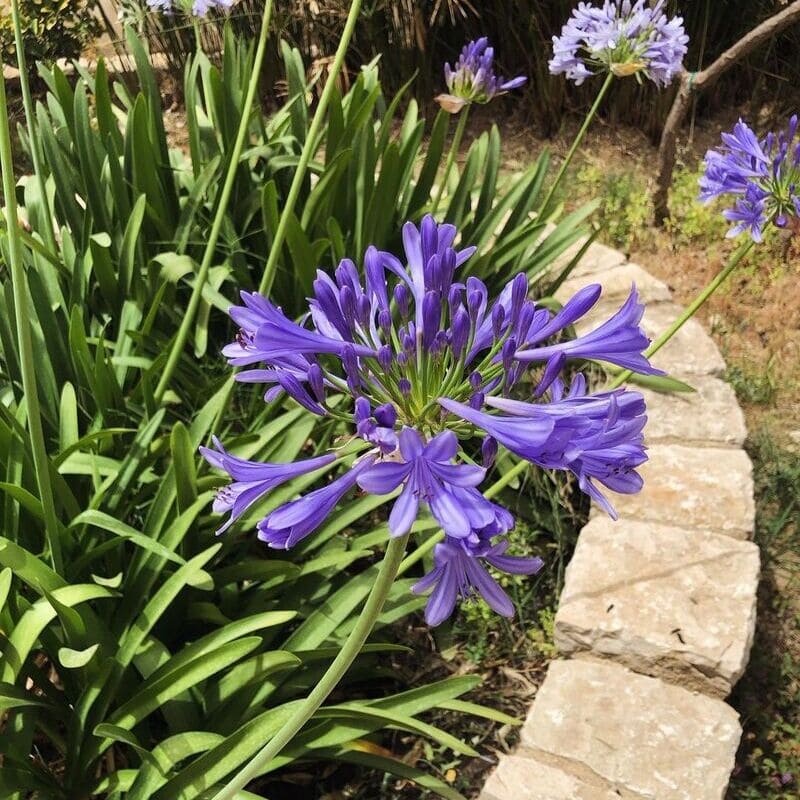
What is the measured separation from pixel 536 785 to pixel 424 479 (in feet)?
4.74

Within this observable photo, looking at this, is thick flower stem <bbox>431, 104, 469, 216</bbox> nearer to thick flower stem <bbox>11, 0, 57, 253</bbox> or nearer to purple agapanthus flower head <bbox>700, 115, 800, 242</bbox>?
purple agapanthus flower head <bbox>700, 115, 800, 242</bbox>

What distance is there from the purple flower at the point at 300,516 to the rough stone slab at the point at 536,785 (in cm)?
133

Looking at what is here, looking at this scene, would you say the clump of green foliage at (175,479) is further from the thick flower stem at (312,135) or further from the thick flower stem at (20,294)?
the thick flower stem at (20,294)

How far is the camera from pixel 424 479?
100 cm

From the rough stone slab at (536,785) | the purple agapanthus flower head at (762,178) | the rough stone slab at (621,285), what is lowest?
the rough stone slab at (536,785)

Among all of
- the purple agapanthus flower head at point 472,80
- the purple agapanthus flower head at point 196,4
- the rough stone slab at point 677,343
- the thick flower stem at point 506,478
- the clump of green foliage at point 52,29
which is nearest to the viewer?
the thick flower stem at point 506,478

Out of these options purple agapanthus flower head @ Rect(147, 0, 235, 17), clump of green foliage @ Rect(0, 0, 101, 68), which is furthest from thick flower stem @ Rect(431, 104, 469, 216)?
clump of green foliage @ Rect(0, 0, 101, 68)

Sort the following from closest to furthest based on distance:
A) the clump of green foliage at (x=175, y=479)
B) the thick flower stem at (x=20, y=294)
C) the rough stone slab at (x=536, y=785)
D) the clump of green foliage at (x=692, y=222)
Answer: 1. the thick flower stem at (x=20, y=294)
2. the clump of green foliage at (x=175, y=479)
3. the rough stone slab at (x=536, y=785)
4. the clump of green foliage at (x=692, y=222)

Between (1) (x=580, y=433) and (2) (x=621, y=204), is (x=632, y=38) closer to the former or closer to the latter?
(2) (x=621, y=204)

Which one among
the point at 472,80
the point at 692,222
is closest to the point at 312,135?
the point at 472,80

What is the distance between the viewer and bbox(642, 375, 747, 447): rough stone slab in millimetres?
3066

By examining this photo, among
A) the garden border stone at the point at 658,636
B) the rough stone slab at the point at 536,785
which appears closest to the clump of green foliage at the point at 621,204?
the garden border stone at the point at 658,636

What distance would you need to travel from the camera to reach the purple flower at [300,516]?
1.06 m

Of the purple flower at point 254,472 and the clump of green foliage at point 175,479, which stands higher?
the purple flower at point 254,472
